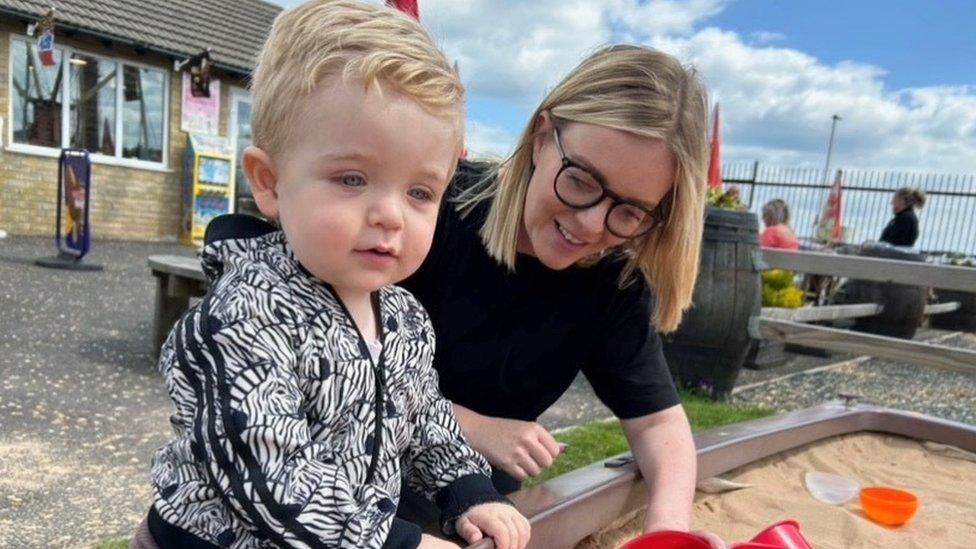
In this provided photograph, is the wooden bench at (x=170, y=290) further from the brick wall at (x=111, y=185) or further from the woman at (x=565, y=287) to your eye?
the brick wall at (x=111, y=185)

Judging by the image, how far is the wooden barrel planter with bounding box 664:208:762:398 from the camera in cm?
430

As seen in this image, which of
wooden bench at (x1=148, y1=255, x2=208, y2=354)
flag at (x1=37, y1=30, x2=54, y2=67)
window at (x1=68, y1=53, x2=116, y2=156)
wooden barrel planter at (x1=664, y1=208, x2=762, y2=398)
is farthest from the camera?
window at (x1=68, y1=53, x2=116, y2=156)

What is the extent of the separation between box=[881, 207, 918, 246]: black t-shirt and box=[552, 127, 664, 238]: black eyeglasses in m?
8.53

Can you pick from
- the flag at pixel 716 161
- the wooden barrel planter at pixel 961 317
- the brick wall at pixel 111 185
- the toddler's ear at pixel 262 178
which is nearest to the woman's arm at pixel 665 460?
the toddler's ear at pixel 262 178

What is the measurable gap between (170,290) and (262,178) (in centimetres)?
358

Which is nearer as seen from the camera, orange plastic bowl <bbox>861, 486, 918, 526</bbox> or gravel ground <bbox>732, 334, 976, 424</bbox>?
orange plastic bowl <bbox>861, 486, 918, 526</bbox>

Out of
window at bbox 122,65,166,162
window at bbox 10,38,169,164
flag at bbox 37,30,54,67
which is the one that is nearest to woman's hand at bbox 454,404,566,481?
flag at bbox 37,30,54,67

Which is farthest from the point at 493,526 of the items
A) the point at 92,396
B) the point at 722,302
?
the point at 722,302

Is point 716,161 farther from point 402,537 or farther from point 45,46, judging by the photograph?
point 45,46

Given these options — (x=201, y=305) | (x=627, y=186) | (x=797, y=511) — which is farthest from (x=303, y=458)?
(x=797, y=511)

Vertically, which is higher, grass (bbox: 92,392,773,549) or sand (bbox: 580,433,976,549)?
sand (bbox: 580,433,976,549)

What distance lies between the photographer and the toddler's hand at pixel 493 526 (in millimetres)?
1066

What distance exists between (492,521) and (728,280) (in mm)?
3521

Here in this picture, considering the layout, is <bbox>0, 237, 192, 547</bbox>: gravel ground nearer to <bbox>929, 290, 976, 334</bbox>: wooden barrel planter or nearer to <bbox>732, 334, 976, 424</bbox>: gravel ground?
<bbox>732, 334, 976, 424</bbox>: gravel ground
